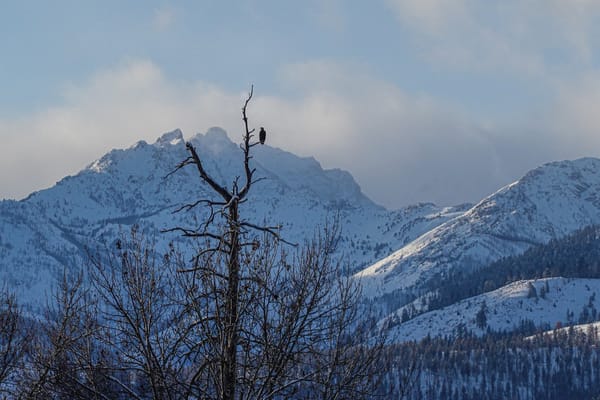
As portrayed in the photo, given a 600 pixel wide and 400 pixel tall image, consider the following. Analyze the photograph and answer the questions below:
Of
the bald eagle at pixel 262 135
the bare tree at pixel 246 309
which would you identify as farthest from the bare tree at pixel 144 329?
the bald eagle at pixel 262 135

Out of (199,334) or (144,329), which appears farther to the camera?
(199,334)

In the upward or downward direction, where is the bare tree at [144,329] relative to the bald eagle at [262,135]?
downward

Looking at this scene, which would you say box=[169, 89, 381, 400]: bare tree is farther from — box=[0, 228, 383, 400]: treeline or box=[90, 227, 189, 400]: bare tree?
box=[90, 227, 189, 400]: bare tree

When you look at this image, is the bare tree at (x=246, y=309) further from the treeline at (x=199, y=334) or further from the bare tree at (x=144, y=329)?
the bare tree at (x=144, y=329)

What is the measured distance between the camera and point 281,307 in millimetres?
22109

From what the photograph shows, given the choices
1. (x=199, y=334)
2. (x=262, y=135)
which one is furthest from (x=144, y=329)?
(x=262, y=135)

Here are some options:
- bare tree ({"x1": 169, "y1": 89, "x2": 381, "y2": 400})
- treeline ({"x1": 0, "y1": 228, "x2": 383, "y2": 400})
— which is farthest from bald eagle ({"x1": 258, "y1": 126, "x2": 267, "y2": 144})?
treeline ({"x1": 0, "y1": 228, "x2": 383, "y2": 400})

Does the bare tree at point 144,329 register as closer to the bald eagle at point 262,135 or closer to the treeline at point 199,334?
the treeline at point 199,334

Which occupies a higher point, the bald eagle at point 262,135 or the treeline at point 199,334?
the bald eagle at point 262,135

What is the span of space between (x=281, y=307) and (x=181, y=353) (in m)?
2.75

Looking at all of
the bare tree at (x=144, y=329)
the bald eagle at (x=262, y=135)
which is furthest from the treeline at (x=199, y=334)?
the bald eagle at (x=262, y=135)

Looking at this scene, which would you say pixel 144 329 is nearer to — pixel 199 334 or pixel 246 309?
pixel 199 334

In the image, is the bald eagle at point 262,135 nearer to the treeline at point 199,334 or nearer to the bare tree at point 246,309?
the bare tree at point 246,309

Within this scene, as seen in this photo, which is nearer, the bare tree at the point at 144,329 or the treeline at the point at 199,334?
the bare tree at the point at 144,329
